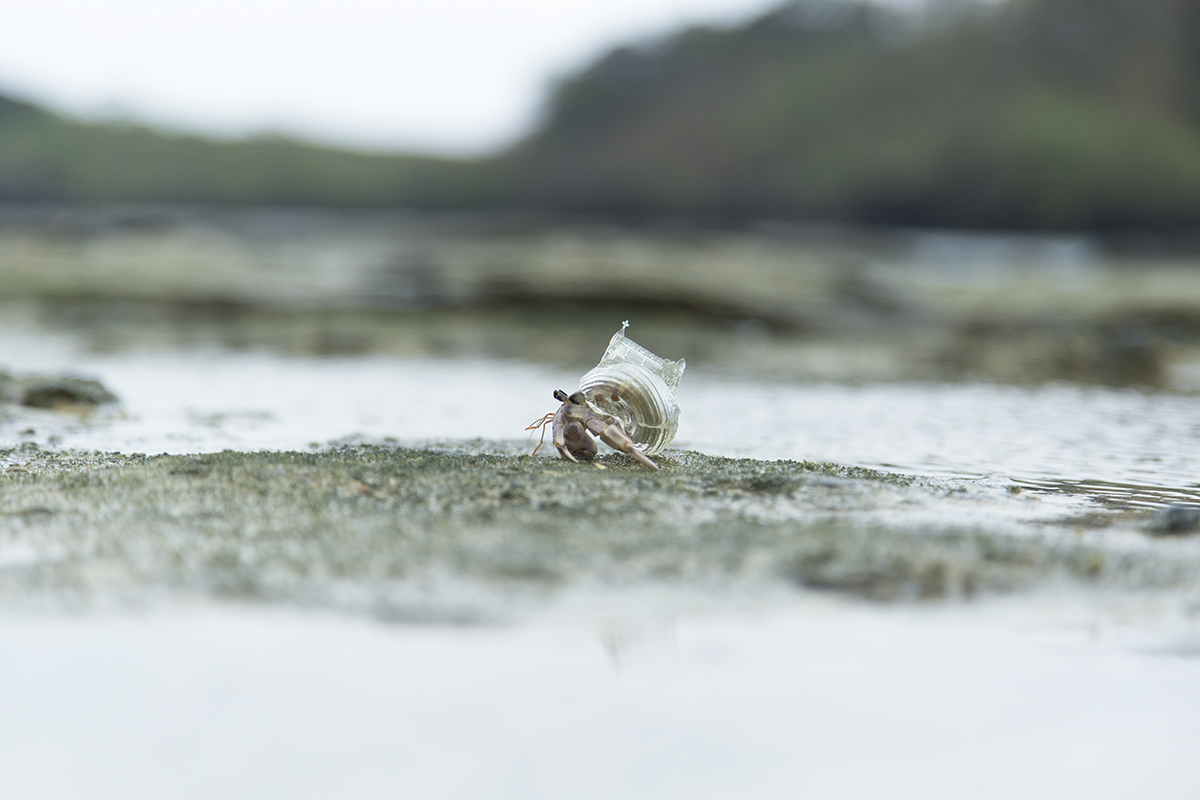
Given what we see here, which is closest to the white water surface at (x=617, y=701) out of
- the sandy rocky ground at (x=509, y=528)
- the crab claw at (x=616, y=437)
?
the sandy rocky ground at (x=509, y=528)

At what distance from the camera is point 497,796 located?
1.38 m

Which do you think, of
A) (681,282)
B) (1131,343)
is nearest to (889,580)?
(1131,343)

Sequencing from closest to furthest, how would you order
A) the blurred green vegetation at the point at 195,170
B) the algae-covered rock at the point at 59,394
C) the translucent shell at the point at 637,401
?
the translucent shell at the point at 637,401, the algae-covered rock at the point at 59,394, the blurred green vegetation at the point at 195,170

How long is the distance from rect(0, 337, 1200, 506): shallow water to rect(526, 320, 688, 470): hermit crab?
1.53 ft

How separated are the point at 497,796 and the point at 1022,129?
55.5 m

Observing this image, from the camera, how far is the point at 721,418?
494 cm

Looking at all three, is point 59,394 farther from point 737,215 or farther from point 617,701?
point 737,215

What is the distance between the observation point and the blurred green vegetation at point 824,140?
1850 inches

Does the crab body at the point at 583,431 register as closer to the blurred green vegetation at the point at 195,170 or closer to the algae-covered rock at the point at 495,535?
the algae-covered rock at the point at 495,535

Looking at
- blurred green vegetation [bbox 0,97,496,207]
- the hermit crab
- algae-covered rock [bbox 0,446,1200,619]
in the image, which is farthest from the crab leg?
blurred green vegetation [bbox 0,97,496,207]

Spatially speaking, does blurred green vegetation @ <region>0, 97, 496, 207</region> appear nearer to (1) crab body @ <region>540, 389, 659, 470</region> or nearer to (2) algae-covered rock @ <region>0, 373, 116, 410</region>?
(2) algae-covered rock @ <region>0, 373, 116, 410</region>

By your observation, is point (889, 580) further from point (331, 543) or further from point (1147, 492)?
point (1147, 492)

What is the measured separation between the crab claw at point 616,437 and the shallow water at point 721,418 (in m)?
0.59

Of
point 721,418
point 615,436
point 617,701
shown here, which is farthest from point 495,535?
point 721,418
